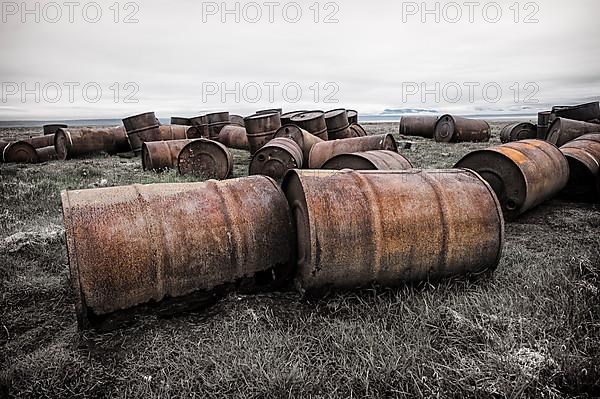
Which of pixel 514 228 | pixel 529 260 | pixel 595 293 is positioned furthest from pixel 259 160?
pixel 595 293

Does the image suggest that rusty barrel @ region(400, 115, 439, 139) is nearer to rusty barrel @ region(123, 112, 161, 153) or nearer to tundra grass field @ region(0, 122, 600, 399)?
rusty barrel @ region(123, 112, 161, 153)

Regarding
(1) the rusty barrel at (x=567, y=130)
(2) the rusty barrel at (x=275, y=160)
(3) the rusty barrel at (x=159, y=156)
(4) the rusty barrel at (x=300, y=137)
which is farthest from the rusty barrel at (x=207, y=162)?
(1) the rusty barrel at (x=567, y=130)

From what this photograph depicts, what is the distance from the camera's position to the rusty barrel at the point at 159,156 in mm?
8352

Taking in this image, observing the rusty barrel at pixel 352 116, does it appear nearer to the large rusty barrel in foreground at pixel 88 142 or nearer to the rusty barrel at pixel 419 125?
the rusty barrel at pixel 419 125

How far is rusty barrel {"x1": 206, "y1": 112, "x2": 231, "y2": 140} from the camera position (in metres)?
13.0

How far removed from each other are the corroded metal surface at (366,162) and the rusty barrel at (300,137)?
298 cm

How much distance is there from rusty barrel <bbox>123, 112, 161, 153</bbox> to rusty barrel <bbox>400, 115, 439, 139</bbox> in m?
9.81

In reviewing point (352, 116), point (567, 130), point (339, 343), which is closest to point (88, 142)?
point (352, 116)

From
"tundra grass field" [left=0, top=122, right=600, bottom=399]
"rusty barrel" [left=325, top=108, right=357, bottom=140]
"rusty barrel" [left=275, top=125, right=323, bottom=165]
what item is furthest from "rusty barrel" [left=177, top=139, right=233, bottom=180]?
"tundra grass field" [left=0, top=122, right=600, bottom=399]

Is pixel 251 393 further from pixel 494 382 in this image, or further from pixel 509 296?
pixel 509 296

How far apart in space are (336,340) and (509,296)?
1241 mm

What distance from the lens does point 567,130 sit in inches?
290

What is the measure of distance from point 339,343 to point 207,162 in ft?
19.4

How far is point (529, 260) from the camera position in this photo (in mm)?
3424
